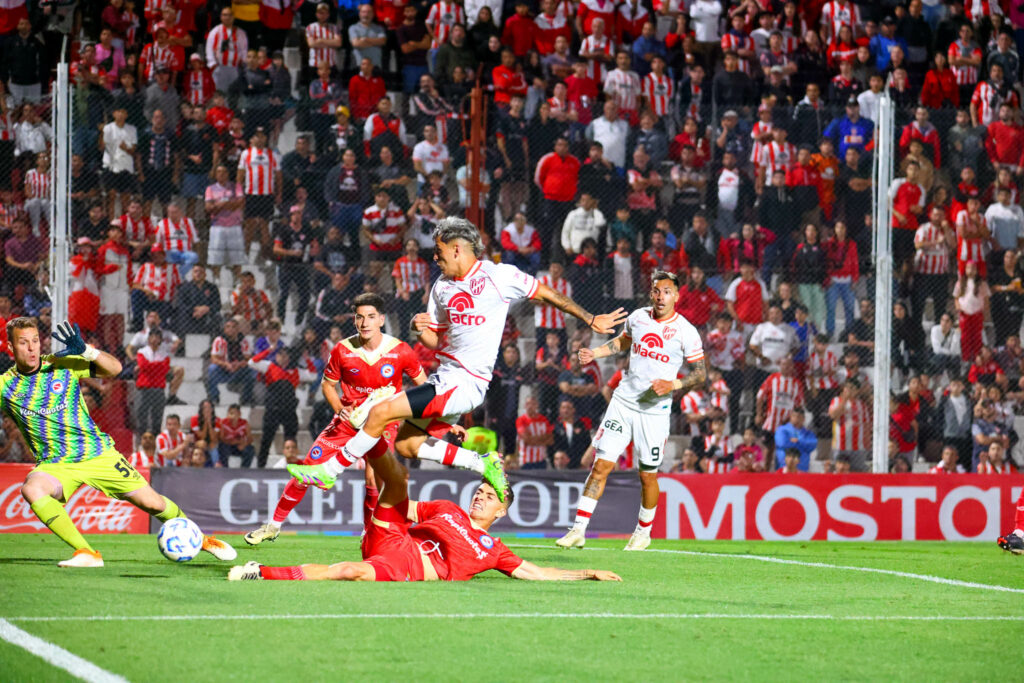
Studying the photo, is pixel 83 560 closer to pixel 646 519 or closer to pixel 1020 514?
pixel 646 519

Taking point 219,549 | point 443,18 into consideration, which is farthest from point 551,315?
point 219,549

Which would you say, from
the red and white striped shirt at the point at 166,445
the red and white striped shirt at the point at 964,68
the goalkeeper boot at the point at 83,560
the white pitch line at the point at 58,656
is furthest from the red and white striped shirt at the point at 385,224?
the white pitch line at the point at 58,656

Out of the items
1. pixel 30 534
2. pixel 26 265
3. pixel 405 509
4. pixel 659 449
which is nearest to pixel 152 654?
pixel 405 509

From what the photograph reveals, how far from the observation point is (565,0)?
2034 cm

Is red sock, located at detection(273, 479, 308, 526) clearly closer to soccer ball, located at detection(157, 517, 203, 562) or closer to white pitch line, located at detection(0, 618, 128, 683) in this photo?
soccer ball, located at detection(157, 517, 203, 562)

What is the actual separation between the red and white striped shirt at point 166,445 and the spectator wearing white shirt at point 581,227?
507 cm

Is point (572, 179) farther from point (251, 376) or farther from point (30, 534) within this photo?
point (30, 534)

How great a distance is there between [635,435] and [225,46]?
974 cm

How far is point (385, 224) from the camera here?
1622 cm

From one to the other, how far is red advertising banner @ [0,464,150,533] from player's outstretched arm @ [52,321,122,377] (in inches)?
216

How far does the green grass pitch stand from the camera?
5.39 metres

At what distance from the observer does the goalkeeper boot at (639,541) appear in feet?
39.5

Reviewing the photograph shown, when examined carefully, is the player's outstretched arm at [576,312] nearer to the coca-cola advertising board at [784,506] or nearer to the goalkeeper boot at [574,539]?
the goalkeeper boot at [574,539]

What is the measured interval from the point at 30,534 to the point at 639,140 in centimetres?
864
